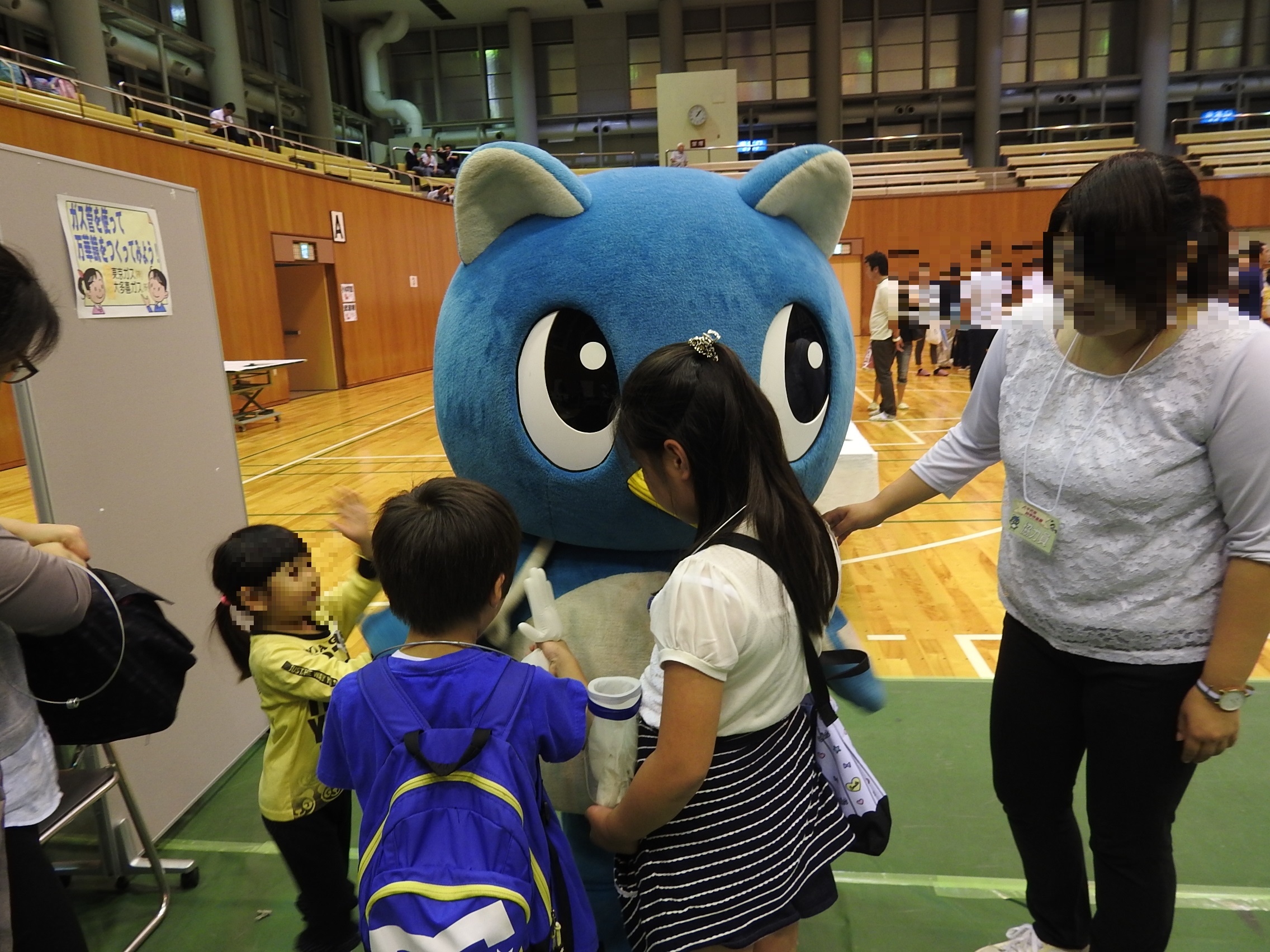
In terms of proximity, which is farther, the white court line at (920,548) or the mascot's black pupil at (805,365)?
the white court line at (920,548)

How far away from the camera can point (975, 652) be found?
3203 mm

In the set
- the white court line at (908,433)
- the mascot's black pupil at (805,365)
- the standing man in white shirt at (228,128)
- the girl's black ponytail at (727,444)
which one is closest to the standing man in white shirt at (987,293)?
the mascot's black pupil at (805,365)

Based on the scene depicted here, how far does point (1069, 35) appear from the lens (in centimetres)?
1838

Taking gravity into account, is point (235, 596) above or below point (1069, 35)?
below

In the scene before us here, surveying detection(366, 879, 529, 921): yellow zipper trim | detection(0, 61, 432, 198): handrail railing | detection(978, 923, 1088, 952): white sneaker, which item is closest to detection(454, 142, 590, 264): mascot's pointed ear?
detection(366, 879, 529, 921): yellow zipper trim

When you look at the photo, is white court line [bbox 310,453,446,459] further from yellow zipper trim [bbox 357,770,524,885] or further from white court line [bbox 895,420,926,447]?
yellow zipper trim [bbox 357,770,524,885]

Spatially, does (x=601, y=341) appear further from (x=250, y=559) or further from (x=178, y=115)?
(x=178, y=115)

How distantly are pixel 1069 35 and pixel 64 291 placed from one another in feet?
70.8

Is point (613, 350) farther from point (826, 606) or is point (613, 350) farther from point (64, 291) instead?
point (64, 291)

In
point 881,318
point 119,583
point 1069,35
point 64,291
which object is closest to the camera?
point 119,583

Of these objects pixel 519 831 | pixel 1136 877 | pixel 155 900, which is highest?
pixel 519 831

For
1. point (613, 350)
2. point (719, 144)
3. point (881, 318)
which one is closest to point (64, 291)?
point (613, 350)

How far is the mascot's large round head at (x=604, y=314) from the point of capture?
1.57m

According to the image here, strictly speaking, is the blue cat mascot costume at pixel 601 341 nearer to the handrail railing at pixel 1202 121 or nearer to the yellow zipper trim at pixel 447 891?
the yellow zipper trim at pixel 447 891
